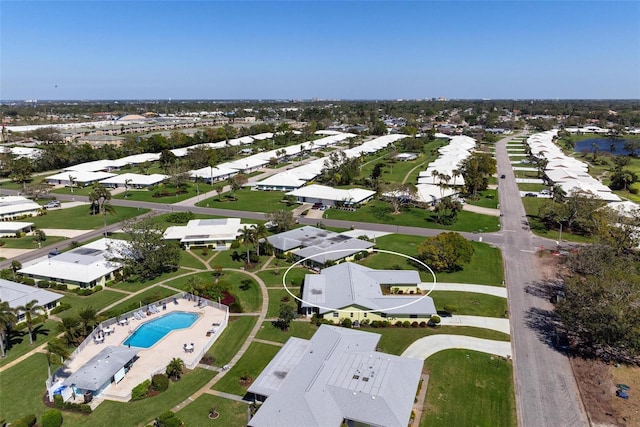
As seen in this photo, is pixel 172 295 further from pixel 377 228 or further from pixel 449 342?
pixel 377 228

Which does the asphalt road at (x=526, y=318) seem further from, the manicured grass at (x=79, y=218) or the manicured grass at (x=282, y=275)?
the manicured grass at (x=282, y=275)

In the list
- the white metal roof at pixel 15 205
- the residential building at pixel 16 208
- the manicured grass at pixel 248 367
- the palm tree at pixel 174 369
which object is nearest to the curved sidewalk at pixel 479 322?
the manicured grass at pixel 248 367

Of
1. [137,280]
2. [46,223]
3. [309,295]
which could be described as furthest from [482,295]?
[46,223]

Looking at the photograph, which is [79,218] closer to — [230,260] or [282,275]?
[230,260]

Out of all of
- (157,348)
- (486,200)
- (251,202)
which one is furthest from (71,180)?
(486,200)

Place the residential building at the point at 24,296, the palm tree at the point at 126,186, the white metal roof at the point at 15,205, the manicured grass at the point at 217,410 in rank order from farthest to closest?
the palm tree at the point at 126,186 → the white metal roof at the point at 15,205 → the residential building at the point at 24,296 → the manicured grass at the point at 217,410
